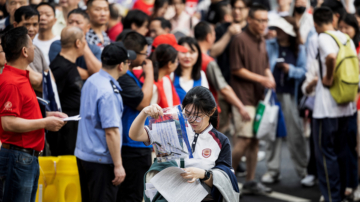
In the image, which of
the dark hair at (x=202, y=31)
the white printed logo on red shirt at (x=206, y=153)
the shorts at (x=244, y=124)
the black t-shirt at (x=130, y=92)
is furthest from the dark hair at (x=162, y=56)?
the white printed logo on red shirt at (x=206, y=153)

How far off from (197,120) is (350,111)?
3.32 m

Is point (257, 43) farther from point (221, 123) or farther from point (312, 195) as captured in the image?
point (312, 195)

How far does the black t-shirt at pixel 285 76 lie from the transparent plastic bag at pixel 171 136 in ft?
14.6

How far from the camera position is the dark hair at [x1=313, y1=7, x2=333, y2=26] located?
567cm

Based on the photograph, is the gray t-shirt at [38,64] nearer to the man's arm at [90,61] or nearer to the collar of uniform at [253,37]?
the man's arm at [90,61]

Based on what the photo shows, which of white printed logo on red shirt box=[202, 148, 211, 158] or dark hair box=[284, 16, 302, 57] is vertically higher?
dark hair box=[284, 16, 302, 57]

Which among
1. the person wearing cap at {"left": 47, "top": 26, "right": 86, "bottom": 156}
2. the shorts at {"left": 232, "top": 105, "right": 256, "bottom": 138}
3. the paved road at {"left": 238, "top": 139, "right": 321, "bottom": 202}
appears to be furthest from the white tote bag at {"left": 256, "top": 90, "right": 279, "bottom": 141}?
the person wearing cap at {"left": 47, "top": 26, "right": 86, "bottom": 156}

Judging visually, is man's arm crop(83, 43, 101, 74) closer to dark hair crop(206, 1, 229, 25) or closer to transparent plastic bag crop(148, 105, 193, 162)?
transparent plastic bag crop(148, 105, 193, 162)

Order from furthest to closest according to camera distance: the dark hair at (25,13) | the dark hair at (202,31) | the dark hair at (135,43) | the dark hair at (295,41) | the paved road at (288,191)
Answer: the dark hair at (295,41), the dark hair at (202,31), the paved road at (288,191), the dark hair at (25,13), the dark hair at (135,43)

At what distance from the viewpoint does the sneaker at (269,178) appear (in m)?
6.66

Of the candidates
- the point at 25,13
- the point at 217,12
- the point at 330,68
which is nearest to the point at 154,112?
the point at 25,13

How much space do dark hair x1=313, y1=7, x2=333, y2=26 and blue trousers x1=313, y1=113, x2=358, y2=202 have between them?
4.08 feet

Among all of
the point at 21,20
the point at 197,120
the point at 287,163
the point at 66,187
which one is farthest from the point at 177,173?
the point at 287,163

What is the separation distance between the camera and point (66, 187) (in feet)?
12.6
